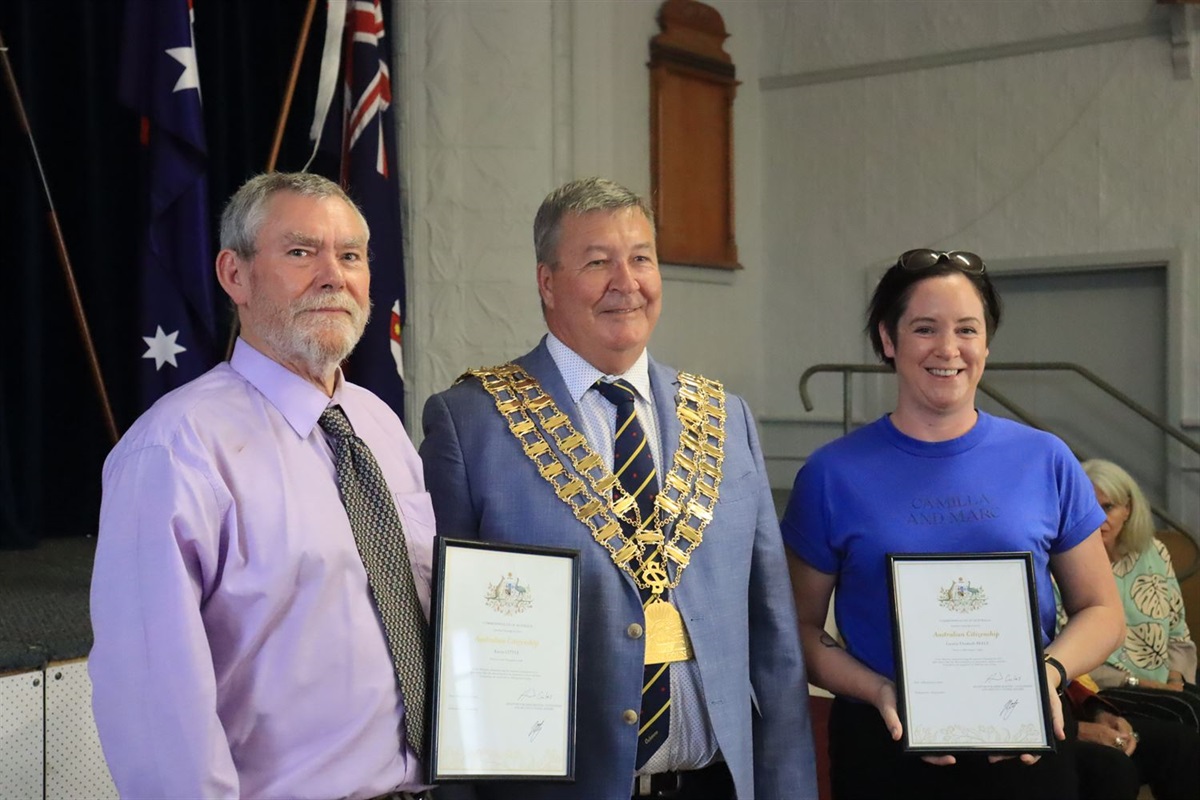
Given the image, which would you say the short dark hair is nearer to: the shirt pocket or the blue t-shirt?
the blue t-shirt

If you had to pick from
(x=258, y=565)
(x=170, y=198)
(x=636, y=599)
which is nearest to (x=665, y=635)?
(x=636, y=599)

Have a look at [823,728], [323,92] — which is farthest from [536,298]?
[823,728]

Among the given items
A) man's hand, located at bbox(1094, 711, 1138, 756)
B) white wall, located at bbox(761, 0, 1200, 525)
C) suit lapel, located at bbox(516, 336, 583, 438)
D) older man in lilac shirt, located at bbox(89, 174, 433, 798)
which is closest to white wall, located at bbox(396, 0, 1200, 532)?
white wall, located at bbox(761, 0, 1200, 525)

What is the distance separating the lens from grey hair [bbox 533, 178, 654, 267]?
77.1 inches

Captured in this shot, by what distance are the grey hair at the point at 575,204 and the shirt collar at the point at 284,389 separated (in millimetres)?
454

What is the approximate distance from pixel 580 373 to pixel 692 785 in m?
0.67

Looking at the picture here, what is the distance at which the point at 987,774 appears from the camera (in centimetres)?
201

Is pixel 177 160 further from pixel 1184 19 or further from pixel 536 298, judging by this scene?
pixel 1184 19

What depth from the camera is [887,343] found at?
220 cm

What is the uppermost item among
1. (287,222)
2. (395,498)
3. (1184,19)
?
(1184,19)

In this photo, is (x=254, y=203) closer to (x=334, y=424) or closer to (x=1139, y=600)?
(x=334, y=424)

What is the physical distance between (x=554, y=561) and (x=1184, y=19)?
6.25 metres

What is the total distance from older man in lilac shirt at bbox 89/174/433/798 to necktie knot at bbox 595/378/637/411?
0.37 metres

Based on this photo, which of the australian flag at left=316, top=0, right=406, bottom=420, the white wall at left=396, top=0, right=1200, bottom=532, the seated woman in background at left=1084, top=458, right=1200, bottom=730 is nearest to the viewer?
the seated woman in background at left=1084, top=458, right=1200, bottom=730
